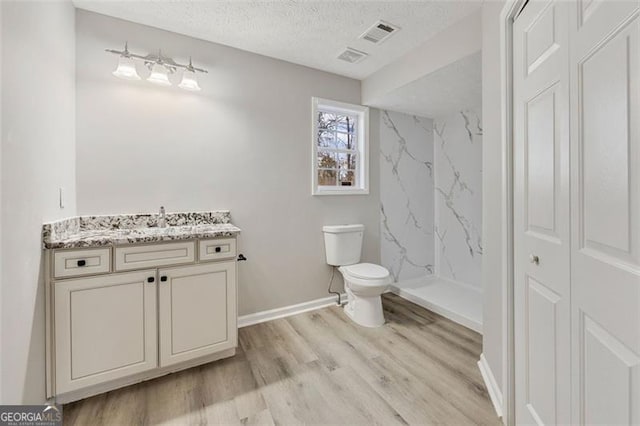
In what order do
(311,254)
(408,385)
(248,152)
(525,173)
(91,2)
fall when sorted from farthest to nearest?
(311,254)
(248,152)
(91,2)
(408,385)
(525,173)

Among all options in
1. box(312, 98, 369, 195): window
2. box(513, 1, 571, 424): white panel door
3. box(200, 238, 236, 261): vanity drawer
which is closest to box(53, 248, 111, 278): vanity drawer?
box(200, 238, 236, 261): vanity drawer

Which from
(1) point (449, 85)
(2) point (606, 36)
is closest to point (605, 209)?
(2) point (606, 36)

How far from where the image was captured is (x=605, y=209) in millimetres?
724

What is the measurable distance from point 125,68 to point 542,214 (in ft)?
8.39

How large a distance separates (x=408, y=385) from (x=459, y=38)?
241 centimetres

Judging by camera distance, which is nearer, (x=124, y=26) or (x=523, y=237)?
(x=523, y=237)

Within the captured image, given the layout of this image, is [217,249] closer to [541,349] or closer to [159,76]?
[159,76]

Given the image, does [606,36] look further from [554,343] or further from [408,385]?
[408,385]

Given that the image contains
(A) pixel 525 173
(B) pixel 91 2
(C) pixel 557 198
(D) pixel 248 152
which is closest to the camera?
(C) pixel 557 198

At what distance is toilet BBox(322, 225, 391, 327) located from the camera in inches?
93.5

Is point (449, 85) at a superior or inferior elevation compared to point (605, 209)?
superior

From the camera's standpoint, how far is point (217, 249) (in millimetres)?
1854

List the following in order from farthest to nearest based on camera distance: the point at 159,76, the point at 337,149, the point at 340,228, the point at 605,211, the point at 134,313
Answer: the point at 337,149 < the point at 340,228 < the point at 159,76 < the point at 134,313 < the point at 605,211

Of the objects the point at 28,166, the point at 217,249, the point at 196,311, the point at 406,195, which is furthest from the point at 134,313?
the point at 406,195
